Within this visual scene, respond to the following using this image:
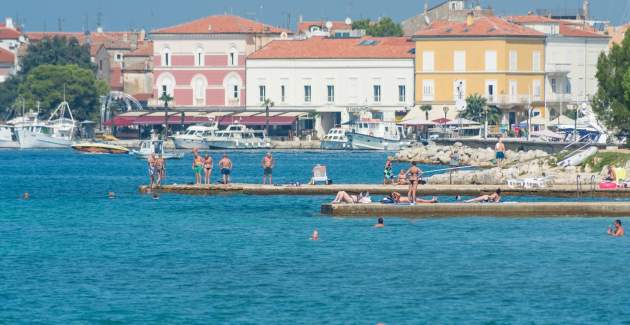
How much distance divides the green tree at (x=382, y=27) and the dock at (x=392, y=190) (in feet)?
330

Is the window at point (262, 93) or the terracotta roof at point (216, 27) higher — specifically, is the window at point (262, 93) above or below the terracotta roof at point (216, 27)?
below

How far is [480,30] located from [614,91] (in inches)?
2004

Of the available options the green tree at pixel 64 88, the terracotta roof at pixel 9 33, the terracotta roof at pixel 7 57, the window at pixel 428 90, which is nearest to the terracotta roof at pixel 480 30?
the window at pixel 428 90

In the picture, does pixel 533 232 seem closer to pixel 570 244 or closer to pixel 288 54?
pixel 570 244

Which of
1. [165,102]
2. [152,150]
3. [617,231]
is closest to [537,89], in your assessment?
[165,102]

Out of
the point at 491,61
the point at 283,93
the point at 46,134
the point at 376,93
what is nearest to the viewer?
the point at 491,61

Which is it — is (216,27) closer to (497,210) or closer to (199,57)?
(199,57)

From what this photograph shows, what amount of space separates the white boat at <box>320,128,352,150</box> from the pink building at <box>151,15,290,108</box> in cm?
1492

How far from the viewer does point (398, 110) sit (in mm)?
141875

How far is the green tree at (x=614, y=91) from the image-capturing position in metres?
83.2

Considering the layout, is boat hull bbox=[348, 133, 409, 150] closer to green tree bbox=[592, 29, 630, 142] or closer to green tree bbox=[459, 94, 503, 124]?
green tree bbox=[459, 94, 503, 124]

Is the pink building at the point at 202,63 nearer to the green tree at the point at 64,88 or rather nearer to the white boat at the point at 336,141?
the green tree at the point at 64,88

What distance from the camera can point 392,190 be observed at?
214 ft

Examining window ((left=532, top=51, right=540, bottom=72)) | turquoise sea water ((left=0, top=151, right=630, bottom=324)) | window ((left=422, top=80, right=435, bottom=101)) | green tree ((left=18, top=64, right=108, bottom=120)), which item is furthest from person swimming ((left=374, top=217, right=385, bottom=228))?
green tree ((left=18, top=64, right=108, bottom=120))
